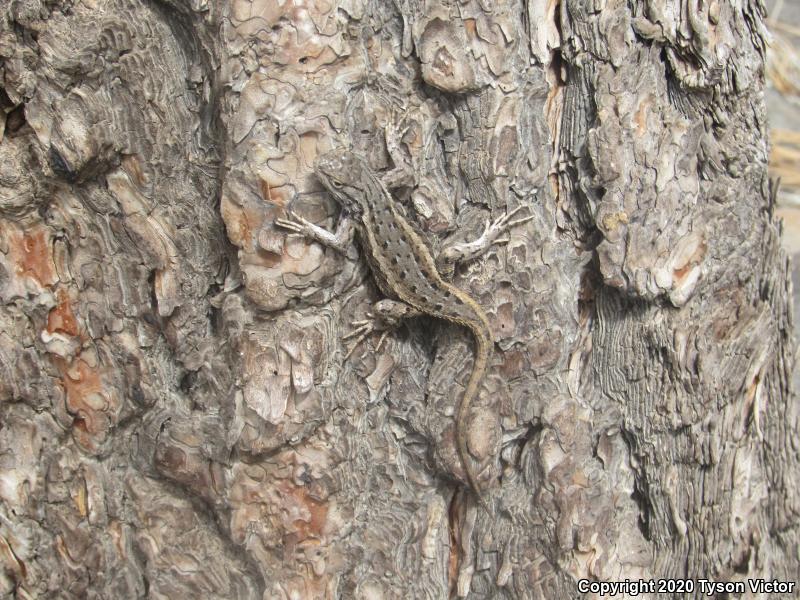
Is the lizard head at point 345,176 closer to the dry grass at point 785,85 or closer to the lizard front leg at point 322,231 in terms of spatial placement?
the lizard front leg at point 322,231

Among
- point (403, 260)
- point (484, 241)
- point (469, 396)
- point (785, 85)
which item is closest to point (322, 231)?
point (403, 260)

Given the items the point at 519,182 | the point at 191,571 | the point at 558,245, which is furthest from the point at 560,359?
the point at 191,571

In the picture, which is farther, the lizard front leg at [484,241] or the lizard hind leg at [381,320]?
the lizard hind leg at [381,320]

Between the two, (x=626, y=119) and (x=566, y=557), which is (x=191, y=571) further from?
(x=626, y=119)

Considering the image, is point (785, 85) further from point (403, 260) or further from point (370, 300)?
point (370, 300)
